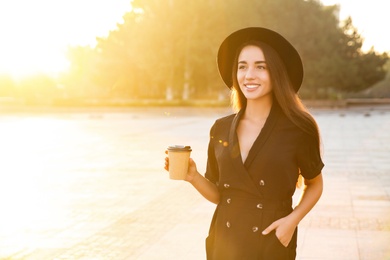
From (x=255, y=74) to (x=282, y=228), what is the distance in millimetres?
758

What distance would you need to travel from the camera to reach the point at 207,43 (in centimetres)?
5012

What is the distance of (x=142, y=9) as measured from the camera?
54.7 metres

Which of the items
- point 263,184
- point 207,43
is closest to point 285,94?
point 263,184

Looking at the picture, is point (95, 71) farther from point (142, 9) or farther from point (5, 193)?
point (5, 193)

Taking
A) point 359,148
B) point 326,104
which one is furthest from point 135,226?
point 326,104

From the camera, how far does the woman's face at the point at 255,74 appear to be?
304 centimetres

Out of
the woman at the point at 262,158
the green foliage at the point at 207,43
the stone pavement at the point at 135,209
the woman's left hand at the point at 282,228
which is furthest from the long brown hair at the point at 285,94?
the green foliage at the point at 207,43

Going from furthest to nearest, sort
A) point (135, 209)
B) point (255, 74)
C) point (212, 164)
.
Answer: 1. point (135, 209)
2. point (212, 164)
3. point (255, 74)

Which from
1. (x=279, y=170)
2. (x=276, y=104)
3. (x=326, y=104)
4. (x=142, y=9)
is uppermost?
(x=142, y=9)

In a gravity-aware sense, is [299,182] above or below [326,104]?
above

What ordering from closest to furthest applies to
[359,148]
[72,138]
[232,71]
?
[232,71] < [359,148] < [72,138]

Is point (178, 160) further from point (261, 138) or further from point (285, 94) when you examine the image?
→ point (285, 94)

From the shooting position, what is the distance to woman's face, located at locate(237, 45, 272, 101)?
3.04 metres

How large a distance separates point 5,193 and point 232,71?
7377 millimetres
